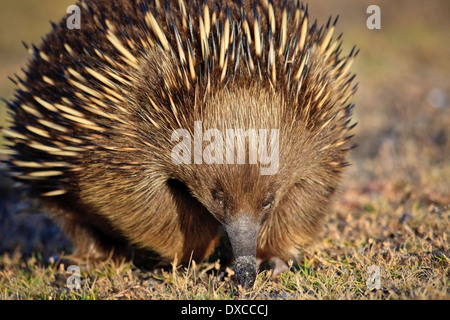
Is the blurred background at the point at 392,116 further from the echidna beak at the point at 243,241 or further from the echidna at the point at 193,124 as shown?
the echidna beak at the point at 243,241

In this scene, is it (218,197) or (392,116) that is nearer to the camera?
(218,197)

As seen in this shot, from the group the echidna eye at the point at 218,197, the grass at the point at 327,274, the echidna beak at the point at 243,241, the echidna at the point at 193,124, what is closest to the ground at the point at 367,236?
the grass at the point at 327,274

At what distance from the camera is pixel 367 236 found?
12.6 feet

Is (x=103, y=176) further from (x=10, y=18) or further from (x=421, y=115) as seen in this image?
(x=10, y=18)

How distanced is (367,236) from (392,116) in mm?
4375

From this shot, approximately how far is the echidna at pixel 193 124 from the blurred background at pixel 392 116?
1101mm

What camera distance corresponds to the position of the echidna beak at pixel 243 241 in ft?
8.54

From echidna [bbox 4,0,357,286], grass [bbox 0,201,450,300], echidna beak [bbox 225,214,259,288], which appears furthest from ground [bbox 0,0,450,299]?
echidna [bbox 4,0,357,286]

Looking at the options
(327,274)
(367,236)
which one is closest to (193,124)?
(327,274)

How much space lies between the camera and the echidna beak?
8.54ft

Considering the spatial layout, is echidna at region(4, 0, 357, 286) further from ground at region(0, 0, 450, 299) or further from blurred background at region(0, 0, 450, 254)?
blurred background at region(0, 0, 450, 254)

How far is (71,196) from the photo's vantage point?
3.29 meters

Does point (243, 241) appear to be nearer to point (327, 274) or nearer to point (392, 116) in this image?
point (327, 274)
